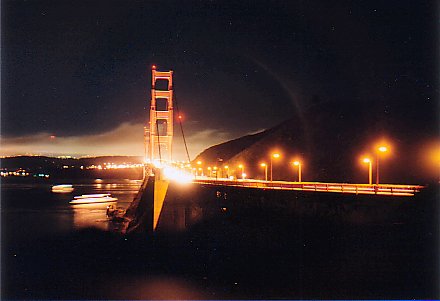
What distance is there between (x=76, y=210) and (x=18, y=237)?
23.3 meters

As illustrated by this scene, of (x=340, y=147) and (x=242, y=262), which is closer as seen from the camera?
(x=242, y=262)

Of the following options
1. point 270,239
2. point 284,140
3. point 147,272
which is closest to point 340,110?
point 284,140

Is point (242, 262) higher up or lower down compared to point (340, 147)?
lower down

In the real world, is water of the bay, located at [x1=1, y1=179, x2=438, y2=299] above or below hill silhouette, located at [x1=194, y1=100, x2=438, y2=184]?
below

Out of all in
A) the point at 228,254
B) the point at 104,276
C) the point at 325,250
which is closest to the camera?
the point at 325,250

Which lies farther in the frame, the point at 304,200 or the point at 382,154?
the point at 382,154

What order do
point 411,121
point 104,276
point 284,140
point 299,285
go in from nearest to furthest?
point 299,285 < point 104,276 < point 411,121 < point 284,140

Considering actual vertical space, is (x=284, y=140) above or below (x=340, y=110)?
below

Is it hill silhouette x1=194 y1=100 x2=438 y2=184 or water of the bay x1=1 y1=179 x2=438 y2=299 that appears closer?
water of the bay x1=1 y1=179 x2=438 y2=299

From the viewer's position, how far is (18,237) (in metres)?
42.2

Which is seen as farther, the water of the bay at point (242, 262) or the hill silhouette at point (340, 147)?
the hill silhouette at point (340, 147)

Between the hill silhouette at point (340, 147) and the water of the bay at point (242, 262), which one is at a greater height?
the hill silhouette at point (340, 147)

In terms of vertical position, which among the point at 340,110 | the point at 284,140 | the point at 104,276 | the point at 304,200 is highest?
the point at 340,110

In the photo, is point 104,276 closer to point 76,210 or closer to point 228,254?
point 228,254
